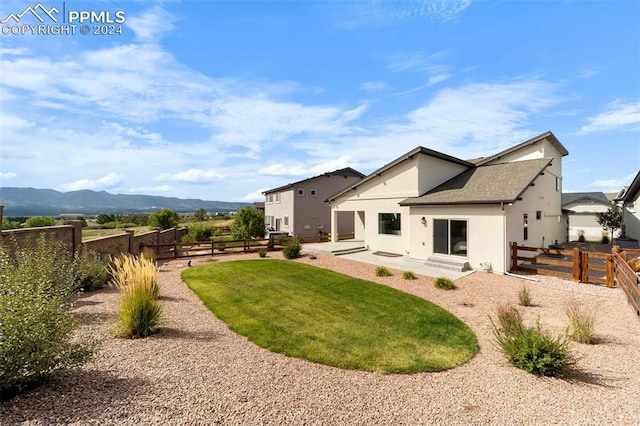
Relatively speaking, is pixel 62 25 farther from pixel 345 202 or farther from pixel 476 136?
pixel 476 136

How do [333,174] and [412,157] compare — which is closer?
[412,157]

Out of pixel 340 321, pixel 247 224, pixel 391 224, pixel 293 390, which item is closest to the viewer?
pixel 293 390

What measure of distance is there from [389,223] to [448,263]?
4949mm

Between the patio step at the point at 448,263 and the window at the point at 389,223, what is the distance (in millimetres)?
3293

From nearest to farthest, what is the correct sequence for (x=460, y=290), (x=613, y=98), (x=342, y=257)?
(x=460, y=290)
(x=613, y=98)
(x=342, y=257)

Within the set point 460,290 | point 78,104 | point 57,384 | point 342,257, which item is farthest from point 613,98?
point 78,104

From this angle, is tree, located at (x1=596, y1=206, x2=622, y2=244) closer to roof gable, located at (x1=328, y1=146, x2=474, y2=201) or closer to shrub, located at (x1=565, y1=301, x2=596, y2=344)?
roof gable, located at (x1=328, y1=146, x2=474, y2=201)

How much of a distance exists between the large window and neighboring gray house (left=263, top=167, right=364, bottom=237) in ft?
48.2

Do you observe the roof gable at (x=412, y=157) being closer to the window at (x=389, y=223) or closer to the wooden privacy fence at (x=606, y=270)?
the window at (x=389, y=223)

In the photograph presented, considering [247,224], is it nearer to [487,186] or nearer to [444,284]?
[444,284]

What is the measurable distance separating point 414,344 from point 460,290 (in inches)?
206

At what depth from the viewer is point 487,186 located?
14.1 metres

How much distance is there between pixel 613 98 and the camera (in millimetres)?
14984

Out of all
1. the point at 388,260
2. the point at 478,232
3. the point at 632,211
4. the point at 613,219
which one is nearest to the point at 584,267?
the point at 478,232
